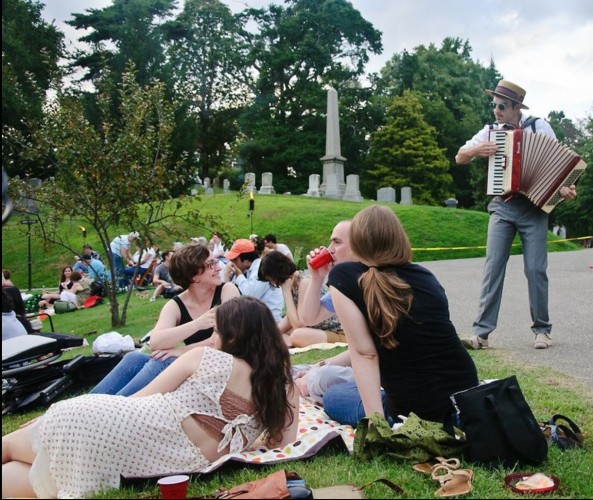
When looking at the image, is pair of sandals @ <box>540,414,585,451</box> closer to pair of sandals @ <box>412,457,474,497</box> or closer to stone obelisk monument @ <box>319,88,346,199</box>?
pair of sandals @ <box>412,457,474,497</box>

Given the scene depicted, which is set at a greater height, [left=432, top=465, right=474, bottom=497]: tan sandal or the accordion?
the accordion

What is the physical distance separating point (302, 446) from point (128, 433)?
1.02 m

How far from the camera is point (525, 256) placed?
6.18m

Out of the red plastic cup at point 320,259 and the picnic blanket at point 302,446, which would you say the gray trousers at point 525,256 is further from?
the picnic blanket at point 302,446

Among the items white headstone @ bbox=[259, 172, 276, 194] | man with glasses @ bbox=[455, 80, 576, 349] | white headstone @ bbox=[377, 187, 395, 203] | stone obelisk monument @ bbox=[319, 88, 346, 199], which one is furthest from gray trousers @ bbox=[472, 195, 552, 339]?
white headstone @ bbox=[259, 172, 276, 194]

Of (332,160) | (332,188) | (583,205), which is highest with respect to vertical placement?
(332,160)

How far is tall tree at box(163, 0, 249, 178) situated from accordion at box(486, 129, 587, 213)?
43793 mm

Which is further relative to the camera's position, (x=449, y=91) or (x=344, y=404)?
(x=449, y=91)

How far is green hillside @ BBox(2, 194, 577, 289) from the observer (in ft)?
73.4

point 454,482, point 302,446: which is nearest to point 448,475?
point 454,482

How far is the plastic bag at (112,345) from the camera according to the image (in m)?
6.61

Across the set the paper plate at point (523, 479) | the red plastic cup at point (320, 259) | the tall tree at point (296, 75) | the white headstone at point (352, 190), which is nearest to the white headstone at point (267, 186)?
the white headstone at point (352, 190)

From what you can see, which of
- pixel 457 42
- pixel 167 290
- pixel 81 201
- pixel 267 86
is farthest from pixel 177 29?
pixel 81 201

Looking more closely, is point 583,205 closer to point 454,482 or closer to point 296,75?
point 296,75
